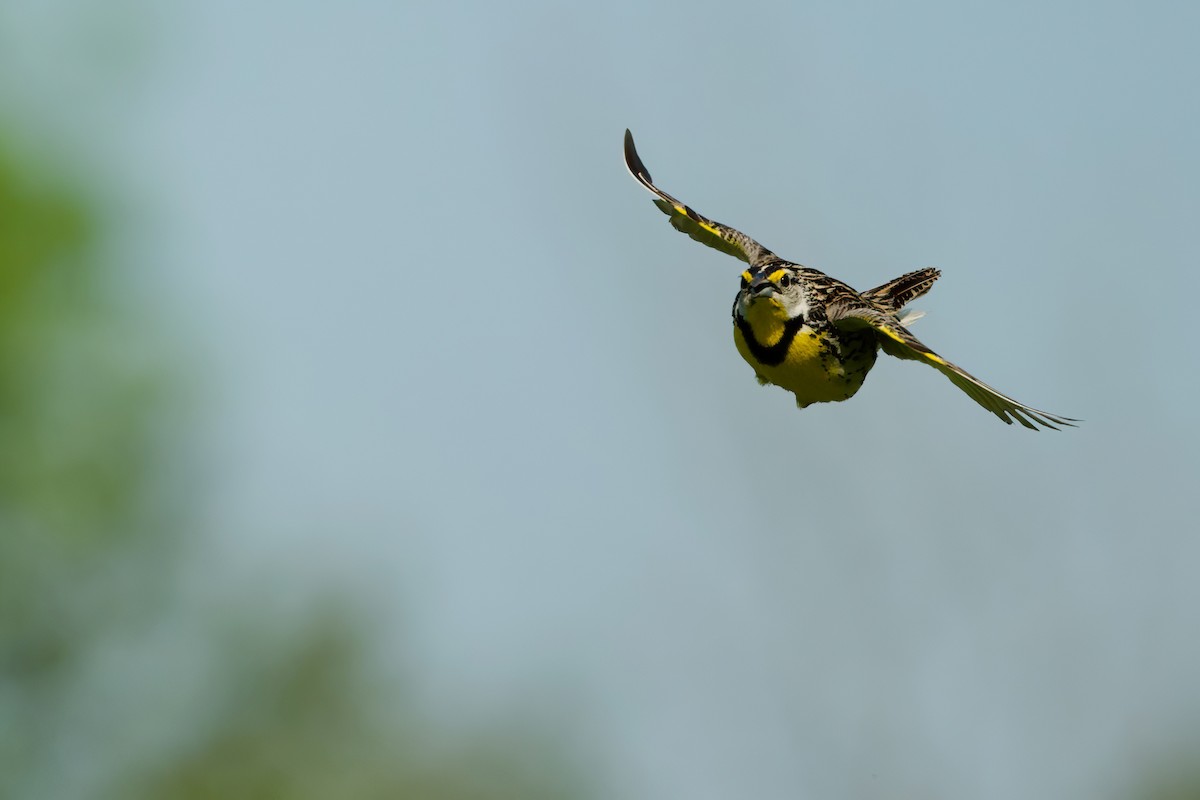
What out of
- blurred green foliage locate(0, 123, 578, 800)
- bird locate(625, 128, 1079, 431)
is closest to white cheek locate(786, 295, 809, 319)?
bird locate(625, 128, 1079, 431)

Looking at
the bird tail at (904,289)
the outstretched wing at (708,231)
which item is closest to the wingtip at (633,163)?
the outstretched wing at (708,231)

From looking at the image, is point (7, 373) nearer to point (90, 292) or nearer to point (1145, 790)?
point (90, 292)

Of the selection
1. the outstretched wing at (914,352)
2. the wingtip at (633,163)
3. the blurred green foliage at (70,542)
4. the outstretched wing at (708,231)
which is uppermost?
the blurred green foliage at (70,542)

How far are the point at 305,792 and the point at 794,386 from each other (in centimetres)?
2054

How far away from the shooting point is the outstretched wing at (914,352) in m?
8.44

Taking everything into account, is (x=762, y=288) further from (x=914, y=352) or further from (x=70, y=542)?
(x=70, y=542)

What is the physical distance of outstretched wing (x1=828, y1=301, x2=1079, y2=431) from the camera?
27.7ft

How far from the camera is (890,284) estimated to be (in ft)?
35.3

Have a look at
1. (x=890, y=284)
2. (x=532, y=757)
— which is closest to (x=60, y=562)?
(x=532, y=757)

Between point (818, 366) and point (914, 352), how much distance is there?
663mm

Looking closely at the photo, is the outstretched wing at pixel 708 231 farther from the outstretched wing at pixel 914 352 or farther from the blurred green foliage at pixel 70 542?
the blurred green foliage at pixel 70 542

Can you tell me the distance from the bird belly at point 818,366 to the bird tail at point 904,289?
929mm

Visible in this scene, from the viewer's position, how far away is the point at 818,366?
30.7ft

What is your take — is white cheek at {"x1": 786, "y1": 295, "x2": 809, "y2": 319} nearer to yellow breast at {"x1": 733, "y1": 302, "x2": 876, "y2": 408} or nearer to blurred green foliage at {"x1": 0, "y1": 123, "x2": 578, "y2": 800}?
yellow breast at {"x1": 733, "y1": 302, "x2": 876, "y2": 408}
